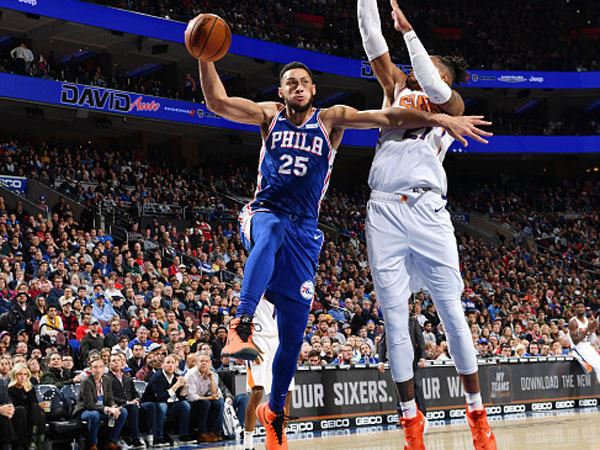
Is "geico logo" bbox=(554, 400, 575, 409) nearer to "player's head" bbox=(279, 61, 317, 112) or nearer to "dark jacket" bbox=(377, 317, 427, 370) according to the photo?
"dark jacket" bbox=(377, 317, 427, 370)

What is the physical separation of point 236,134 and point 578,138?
52.6 ft

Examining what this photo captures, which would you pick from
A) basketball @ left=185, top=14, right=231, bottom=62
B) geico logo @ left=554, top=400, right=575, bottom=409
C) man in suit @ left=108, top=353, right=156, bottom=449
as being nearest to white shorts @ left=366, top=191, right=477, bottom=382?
basketball @ left=185, top=14, right=231, bottom=62

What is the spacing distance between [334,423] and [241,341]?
795cm

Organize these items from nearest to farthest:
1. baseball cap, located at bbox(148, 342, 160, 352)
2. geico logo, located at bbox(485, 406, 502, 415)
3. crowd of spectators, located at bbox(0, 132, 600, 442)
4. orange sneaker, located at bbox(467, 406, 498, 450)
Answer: orange sneaker, located at bbox(467, 406, 498, 450) → baseball cap, located at bbox(148, 342, 160, 352) → crowd of spectators, located at bbox(0, 132, 600, 442) → geico logo, located at bbox(485, 406, 502, 415)

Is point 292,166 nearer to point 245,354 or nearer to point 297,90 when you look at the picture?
point 297,90

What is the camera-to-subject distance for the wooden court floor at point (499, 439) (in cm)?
709

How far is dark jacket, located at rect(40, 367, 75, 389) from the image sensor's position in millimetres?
10416

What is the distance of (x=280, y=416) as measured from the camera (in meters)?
5.30

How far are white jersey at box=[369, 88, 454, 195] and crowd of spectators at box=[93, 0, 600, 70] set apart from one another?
23493mm

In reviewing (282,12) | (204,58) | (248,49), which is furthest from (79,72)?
(204,58)

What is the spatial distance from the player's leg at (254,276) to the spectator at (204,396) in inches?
244

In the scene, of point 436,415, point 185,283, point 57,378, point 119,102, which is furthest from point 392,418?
point 119,102

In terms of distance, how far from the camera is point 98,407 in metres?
9.99

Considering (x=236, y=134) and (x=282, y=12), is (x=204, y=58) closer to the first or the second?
(x=236, y=134)
